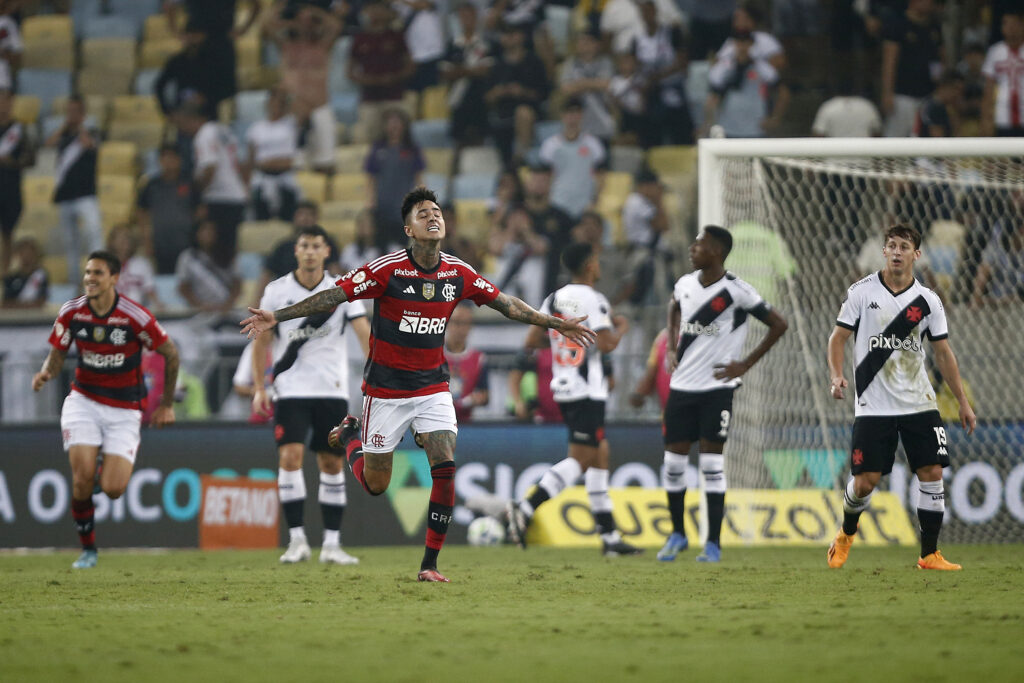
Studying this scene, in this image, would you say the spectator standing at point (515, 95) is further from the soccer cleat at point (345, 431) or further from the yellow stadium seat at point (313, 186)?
the soccer cleat at point (345, 431)

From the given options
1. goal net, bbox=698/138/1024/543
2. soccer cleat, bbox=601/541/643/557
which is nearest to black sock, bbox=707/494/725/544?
Answer: soccer cleat, bbox=601/541/643/557

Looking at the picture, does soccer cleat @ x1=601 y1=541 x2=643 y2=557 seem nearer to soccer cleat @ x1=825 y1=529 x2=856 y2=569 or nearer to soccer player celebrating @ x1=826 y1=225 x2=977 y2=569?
soccer cleat @ x1=825 y1=529 x2=856 y2=569

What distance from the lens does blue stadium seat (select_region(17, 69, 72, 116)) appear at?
20.9 m

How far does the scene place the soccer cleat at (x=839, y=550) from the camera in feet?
30.4

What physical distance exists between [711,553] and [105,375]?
16.1ft

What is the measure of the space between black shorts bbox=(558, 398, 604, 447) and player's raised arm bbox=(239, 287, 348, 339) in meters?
3.46

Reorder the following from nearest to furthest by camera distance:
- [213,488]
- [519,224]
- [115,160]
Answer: [213,488] < [519,224] < [115,160]

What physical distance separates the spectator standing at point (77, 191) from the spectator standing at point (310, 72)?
9.87ft

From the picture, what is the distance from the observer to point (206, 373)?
14.2 m

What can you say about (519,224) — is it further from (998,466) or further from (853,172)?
(998,466)

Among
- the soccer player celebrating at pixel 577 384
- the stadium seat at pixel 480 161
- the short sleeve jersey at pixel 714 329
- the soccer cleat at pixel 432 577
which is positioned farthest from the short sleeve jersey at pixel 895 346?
the stadium seat at pixel 480 161

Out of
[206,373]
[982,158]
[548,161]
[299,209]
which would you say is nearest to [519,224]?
[548,161]

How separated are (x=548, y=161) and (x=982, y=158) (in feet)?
21.5

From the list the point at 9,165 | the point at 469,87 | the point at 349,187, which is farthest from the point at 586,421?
the point at 9,165
